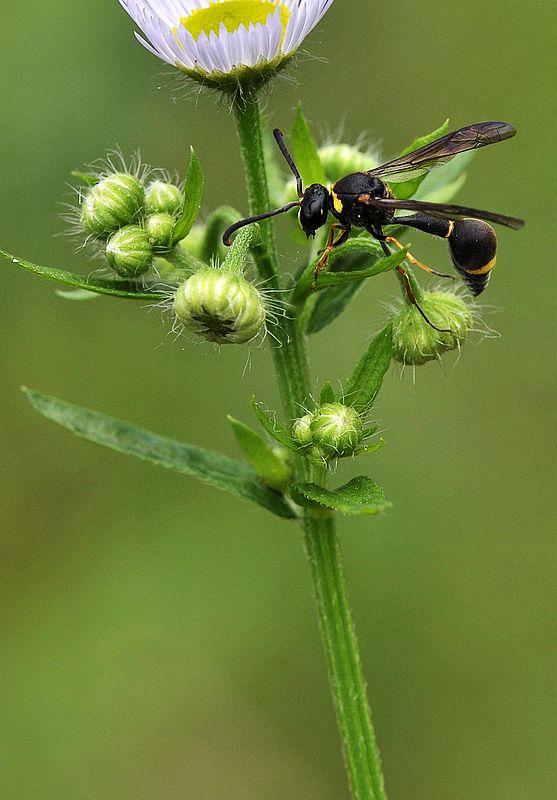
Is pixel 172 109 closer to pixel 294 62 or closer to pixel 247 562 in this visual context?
pixel 247 562

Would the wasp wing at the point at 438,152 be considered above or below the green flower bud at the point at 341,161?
below

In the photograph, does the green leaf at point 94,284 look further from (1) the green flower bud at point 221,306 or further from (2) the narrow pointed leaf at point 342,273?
(2) the narrow pointed leaf at point 342,273

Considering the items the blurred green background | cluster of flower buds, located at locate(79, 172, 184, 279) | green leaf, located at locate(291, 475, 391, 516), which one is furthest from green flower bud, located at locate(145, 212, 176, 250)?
the blurred green background

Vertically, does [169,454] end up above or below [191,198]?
below

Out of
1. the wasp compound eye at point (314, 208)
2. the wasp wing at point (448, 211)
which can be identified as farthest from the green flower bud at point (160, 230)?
the wasp wing at point (448, 211)

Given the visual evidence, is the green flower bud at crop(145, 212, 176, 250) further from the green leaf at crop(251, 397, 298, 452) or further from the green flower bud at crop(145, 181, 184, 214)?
the green leaf at crop(251, 397, 298, 452)

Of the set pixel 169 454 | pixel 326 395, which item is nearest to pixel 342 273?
pixel 326 395

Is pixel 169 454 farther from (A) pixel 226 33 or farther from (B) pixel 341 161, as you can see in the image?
(A) pixel 226 33

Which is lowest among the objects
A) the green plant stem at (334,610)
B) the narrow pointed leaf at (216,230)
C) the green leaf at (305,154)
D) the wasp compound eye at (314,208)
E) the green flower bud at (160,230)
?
the green plant stem at (334,610)
